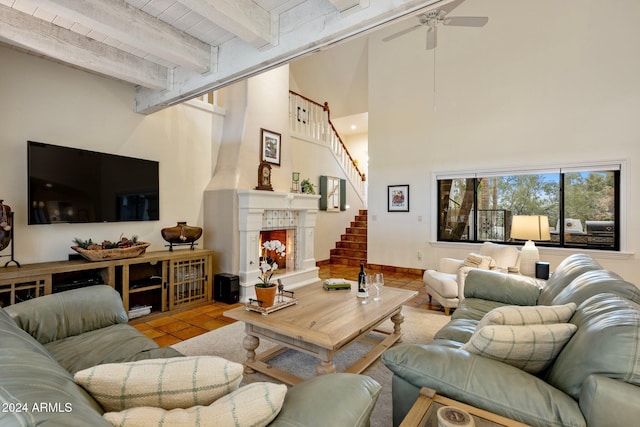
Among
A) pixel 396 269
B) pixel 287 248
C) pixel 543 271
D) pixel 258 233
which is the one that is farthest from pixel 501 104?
pixel 258 233

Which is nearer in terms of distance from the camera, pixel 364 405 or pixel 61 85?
pixel 364 405

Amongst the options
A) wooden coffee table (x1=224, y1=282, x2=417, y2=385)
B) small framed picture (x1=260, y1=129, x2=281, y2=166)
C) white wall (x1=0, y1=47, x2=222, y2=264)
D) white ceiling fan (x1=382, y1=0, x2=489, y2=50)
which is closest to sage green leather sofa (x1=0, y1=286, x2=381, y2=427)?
wooden coffee table (x1=224, y1=282, x2=417, y2=385)

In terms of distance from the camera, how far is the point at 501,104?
5.16 m

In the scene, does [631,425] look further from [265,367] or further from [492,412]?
[265,367]

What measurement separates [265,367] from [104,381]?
1601mm

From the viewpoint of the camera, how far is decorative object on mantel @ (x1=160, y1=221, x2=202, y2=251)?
153 inches

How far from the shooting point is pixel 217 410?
2.53ft

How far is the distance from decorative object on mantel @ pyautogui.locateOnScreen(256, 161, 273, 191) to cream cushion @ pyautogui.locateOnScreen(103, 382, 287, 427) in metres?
3.77

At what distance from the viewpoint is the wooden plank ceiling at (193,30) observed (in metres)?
2.00

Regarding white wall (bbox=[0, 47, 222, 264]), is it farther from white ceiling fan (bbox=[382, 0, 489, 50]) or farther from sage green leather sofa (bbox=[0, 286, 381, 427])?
white ceiling fan (bbox=[382, 0, 489, 50])

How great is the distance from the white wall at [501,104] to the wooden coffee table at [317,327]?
370 cm

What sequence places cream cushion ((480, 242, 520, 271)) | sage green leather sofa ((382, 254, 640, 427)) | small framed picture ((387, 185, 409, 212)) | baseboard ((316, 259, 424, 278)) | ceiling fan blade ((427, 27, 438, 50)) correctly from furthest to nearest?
small framed picture ((387, 185, 409, 212)), baseboard ((316, 259, 424, 278)), ceiling fan blade ((427, 27, 438, 50)), cream cushion ((480, 242, 520, 271)), sage green leather sofa ((382, 254, 640, 427))

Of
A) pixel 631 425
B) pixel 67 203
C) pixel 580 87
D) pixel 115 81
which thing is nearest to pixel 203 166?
pixel 115 81

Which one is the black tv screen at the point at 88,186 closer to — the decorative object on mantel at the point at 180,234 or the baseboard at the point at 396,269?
the decorative object on mantel at the point at 180,234
